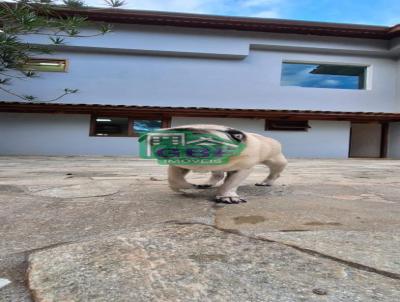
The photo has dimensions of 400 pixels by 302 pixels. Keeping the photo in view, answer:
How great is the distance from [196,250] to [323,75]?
1196 cm

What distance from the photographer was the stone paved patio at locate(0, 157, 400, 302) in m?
1.07

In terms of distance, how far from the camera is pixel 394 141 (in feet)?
39.7

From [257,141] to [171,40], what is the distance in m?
9.25

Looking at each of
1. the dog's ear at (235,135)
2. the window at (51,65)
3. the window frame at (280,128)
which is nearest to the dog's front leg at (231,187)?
the dog's ear at (235,135)

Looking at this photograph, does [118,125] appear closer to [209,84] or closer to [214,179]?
[209,84]

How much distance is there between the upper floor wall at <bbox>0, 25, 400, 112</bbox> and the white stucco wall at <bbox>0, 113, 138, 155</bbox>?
767 millimetres

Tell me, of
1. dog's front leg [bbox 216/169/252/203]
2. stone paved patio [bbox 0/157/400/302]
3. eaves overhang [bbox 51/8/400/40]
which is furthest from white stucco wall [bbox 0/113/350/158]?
dog's front leg [bbox 216/169/252/203]

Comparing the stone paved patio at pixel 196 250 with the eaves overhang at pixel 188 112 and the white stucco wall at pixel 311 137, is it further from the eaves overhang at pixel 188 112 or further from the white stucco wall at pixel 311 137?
the white stucco wall at pixel 311 137

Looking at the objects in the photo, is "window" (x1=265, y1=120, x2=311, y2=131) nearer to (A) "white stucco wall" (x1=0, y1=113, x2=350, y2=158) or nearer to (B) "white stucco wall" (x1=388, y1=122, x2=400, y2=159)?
(A) "white stucco wall" (x1=0, y1=113, x2=350, y2=158)

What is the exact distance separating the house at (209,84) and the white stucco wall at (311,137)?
33 millimetres

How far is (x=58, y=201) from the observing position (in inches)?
96.5

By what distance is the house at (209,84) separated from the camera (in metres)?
10.6

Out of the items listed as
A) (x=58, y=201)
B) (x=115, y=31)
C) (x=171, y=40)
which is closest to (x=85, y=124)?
(x=115, y=31)

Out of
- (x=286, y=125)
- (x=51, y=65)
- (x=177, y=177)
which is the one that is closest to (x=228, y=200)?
(x=177, y=177)
